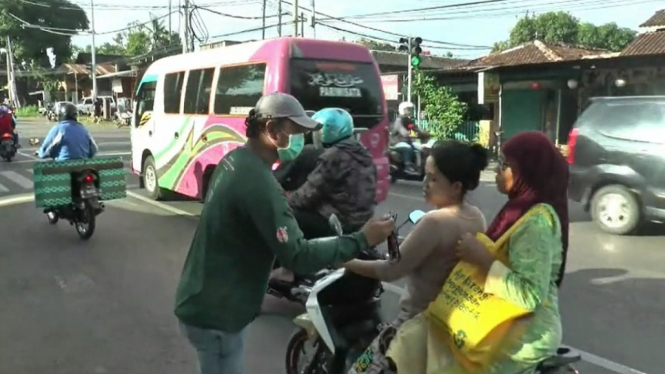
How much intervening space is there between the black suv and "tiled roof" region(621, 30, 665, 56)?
1087 cm

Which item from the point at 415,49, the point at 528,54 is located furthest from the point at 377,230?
the point at 528,54

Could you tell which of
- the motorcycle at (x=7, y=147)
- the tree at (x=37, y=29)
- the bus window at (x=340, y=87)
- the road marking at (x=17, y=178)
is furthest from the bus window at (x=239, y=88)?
the tree at (x=37, y=29)

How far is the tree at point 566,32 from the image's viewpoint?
55.9m

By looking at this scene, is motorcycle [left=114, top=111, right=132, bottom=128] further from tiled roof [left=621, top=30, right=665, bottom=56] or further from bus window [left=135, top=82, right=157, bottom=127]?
bus window [left=135, top=82, right=157, bottom=127]

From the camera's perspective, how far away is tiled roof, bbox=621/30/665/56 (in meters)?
19.7

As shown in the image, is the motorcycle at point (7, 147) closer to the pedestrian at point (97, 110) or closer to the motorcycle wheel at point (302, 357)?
the motorcycle wheel at point (302, 357)

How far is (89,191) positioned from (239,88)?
2.29 meters

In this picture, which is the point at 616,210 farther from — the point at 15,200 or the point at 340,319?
the point at 15,200

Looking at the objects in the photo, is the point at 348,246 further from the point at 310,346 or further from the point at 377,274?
the point at 310,346

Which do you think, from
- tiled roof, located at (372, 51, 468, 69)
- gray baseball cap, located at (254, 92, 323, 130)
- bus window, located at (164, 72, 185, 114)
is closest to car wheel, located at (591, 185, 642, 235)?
bus window, located at (164, 72, 185, 114)

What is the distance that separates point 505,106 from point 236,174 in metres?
20.7

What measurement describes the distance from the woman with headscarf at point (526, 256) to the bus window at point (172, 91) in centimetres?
855

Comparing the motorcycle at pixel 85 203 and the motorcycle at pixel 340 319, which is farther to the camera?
Result: the motorcycle at pixel 85 203

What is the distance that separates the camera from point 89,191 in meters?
8.50
